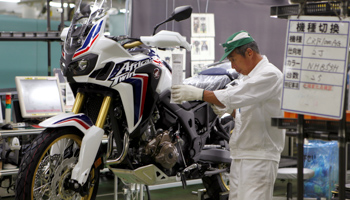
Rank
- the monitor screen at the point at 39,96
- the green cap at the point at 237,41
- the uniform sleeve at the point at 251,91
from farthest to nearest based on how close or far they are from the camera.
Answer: the monitor screen at the point at 39,96 → the green cap at the point at 237,41 → the uniform sleeve at the point at 251,91

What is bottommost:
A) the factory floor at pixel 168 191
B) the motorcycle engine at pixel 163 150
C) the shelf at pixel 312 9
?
the factory floor at pixel 168 191

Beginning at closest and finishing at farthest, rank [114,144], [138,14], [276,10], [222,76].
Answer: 1. [276,10]
2. [114,144]
3. [222,76]
4. [138,14]

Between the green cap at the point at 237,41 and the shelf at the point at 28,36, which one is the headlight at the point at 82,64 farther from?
the shelf at the point at 28,36

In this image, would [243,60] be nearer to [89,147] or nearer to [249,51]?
[249,51]

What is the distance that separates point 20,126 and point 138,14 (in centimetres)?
188

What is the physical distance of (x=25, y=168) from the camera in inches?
129

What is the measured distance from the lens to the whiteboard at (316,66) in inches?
82.7

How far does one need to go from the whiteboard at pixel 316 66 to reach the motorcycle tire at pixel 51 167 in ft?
5.53

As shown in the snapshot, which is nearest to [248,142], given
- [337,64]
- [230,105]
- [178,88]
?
[230,105]

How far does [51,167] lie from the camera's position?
3438mm

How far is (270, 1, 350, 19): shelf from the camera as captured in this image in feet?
7.11

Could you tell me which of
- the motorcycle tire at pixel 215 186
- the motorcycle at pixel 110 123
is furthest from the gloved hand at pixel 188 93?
the motorcycle tire at pixel 215 186

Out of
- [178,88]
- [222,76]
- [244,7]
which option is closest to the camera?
[178,88]

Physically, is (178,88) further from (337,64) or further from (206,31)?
(206,31)
